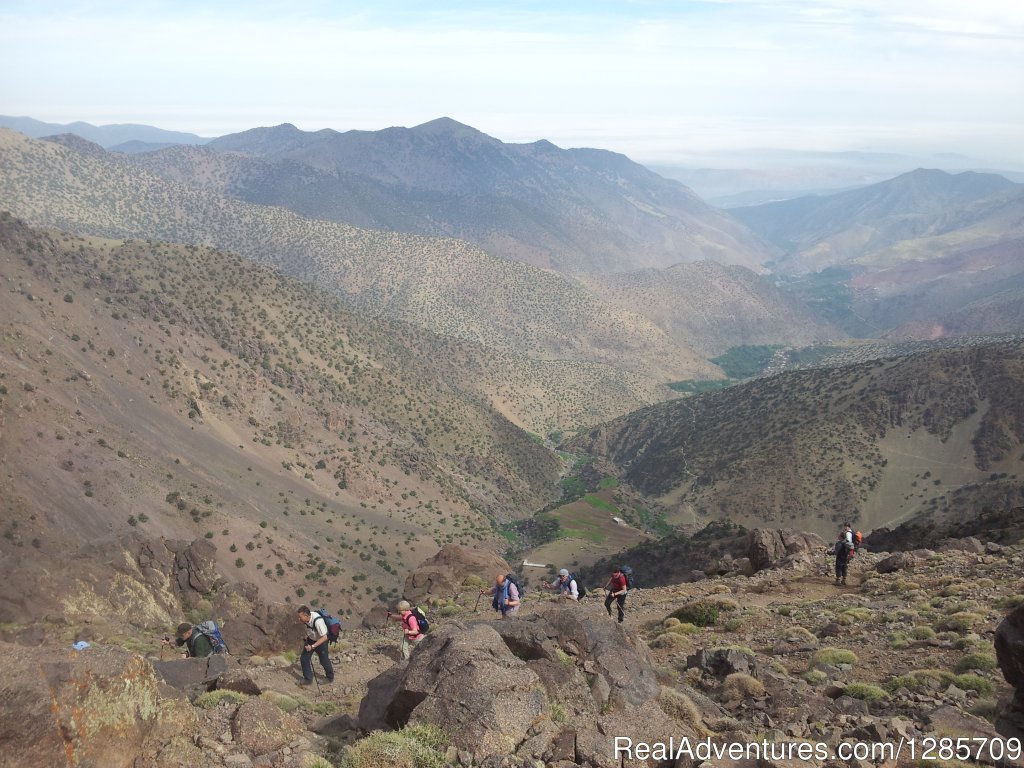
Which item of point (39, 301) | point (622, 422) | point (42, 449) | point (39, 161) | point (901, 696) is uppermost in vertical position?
point (39, 161)

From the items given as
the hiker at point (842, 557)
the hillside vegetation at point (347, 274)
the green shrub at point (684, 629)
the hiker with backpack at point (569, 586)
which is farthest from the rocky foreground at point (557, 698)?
the hillside vegetation at point (347, 274)

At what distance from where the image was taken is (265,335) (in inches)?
3364

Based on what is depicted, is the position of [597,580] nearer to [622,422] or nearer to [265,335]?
[265,335]

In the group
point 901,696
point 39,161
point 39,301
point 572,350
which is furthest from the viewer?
point 572,350

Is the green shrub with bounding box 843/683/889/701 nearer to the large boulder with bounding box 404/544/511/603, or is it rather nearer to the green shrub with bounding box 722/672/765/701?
the green shrub with bounding box 722/672/765/701

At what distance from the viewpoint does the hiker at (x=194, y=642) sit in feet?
55.2

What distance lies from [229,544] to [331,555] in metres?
8.84

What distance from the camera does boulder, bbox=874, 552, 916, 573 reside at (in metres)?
26.7

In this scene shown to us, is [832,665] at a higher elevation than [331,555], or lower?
higher

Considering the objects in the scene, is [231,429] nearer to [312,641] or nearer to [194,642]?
[194,642]

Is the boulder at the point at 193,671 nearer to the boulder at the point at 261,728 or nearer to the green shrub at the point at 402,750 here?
the boulder at the point at 261,728

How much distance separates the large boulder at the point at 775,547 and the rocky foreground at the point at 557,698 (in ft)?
34.2

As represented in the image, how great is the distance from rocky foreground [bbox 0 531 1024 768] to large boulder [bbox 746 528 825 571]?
1041 cm

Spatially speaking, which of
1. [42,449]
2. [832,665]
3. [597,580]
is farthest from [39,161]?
[832,665]
